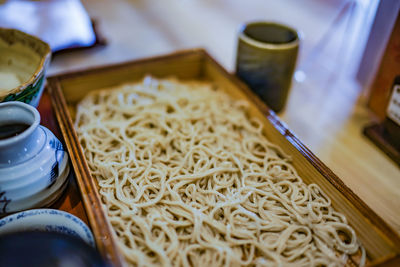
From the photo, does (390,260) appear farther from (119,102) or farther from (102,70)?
(102,70)

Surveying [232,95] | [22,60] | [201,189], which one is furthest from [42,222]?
[232,95]

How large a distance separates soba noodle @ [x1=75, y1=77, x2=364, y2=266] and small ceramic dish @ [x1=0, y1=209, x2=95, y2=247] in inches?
4.2

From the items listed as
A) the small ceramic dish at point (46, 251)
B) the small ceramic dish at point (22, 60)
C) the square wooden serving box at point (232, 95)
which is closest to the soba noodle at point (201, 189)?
the square wooden serving box at point (232, 95)

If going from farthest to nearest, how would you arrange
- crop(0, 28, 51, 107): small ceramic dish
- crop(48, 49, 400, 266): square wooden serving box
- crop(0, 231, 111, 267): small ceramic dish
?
crop(0, 28, 51, 107): small ceramic dish
crop(48, 49, 400, 266): square wooden serving box
crop(0, 231, 111, 267): small ceramic dish

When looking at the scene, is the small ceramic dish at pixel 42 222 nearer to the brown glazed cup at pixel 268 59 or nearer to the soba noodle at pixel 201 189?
the soba noodle at pixel 201 189

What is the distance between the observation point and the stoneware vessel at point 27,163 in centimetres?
93

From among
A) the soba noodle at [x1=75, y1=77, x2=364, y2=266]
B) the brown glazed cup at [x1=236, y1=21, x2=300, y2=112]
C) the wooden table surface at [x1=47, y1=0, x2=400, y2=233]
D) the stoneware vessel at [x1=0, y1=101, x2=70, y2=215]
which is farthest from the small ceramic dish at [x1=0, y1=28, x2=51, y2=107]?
the brown glazed cup at [x1=236, y1=21, x2=300, y2=112]

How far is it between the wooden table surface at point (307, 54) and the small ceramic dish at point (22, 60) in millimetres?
398

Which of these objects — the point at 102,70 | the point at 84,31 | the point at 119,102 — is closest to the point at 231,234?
the point at 119,102

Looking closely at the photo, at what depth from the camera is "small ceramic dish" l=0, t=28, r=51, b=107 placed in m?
1.14

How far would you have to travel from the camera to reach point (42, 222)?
93cm

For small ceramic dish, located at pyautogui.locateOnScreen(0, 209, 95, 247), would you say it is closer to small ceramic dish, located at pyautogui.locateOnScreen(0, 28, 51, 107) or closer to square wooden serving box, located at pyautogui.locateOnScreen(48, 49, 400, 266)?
square wooden serving box, located at pyautogui.locateOnScreen(48, 49, 400, 266)

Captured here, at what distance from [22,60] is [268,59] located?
3.45 ft

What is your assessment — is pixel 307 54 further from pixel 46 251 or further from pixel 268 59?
pixel 46 251
